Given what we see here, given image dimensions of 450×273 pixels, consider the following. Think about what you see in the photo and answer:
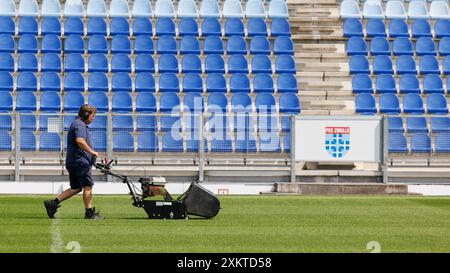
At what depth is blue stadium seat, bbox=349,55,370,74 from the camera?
31297mm

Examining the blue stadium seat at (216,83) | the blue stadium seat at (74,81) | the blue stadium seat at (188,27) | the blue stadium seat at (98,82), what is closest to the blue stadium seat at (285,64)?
the blue stadium seat at (216,83)

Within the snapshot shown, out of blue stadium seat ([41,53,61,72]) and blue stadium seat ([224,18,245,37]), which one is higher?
blue stadium seat ([224,18,245,37])

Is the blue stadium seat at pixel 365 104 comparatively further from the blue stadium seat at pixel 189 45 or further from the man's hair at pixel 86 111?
the man's hair at pixel 86 111

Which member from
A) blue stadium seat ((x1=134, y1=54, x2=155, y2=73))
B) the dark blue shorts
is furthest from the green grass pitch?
blue stadium seat ((x1=134, y1=54, x2=155, y2=73))

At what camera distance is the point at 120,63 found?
3019 cm

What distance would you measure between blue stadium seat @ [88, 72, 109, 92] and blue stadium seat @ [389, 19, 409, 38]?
928 cm

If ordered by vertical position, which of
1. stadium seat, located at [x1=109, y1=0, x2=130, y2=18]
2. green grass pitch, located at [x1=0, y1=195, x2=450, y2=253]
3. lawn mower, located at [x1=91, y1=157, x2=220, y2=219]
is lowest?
green grass pitch, located at [x1=0, y1=195, x2=450, y2=253]

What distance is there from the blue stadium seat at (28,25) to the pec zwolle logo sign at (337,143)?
10.4m

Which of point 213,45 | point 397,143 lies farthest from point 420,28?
point 397,143

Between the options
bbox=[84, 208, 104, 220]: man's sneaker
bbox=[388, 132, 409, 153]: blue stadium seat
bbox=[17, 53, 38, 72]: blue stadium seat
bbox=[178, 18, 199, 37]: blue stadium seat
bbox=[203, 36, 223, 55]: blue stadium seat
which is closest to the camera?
bbox=[84, 208, 104, 220]: man's sneaker

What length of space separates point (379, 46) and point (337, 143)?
771cm

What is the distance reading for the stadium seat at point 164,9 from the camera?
107ft

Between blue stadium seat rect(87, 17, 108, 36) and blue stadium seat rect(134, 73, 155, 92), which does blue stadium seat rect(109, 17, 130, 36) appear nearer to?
blue stadium seat rect(87, 17, 108, 36)

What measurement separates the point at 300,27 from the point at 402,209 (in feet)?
47.3
